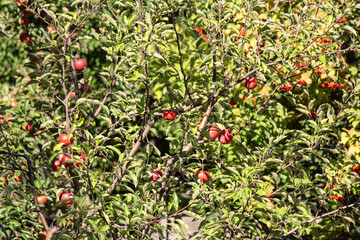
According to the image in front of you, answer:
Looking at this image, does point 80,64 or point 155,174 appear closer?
point 155,174

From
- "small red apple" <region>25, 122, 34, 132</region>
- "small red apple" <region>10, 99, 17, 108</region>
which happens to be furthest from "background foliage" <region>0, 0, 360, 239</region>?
"small red apple" <region>10, 99, 17, 108</region>

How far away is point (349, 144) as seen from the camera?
326cm

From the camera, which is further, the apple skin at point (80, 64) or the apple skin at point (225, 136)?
the apple skin at point (80, 64)

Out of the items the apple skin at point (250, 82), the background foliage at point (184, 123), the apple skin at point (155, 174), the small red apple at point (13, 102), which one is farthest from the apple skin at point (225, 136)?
the small red apple at point (13, 102)

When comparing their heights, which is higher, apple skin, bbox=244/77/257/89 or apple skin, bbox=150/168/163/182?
apple skin, bbox=244/77/257/89

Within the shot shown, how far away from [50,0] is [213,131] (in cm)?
184

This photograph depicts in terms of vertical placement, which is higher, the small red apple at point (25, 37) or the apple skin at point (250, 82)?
the apple skin at point (250, 82)

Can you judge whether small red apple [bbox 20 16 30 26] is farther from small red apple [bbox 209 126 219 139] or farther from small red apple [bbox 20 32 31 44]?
small red apple [bbox 209 126 219 139]

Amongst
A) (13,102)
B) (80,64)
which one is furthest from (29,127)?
(80,64)

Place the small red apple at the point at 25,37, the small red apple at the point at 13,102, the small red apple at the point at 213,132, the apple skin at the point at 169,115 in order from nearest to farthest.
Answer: the apple skin at the point at 169,115 < the small red apple at the point at 213,132 < the small red apple at the point at 25,37 < the small red apple at the point at 13,102

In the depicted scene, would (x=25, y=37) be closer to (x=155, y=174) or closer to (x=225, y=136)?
(x=155, y=174)

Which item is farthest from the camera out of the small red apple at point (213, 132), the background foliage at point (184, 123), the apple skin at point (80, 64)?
the apple skin at point (80, 64)

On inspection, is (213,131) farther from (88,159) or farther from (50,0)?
(50,0)

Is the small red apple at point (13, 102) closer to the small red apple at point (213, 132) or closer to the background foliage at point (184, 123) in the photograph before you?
the background foliage at point (184, 123)
